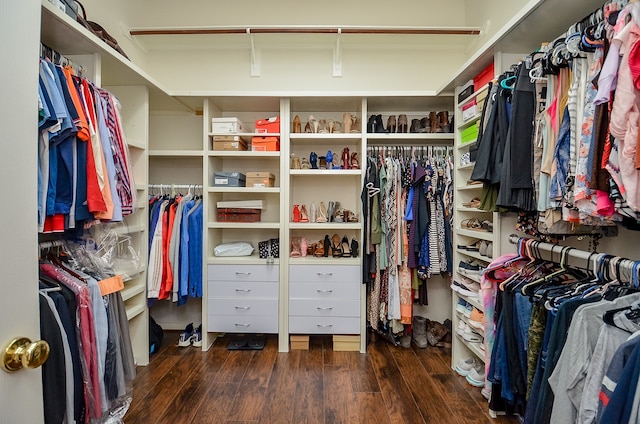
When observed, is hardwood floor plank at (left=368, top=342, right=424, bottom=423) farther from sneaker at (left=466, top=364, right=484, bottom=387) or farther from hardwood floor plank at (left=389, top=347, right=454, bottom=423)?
sneaker at (left=466, top=364, right=484, bottom=387)

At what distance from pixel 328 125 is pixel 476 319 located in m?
1.86

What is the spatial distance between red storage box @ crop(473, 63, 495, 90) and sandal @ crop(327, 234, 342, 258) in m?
1.57

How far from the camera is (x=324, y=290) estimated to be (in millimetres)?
2605

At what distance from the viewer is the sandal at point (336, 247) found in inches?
106

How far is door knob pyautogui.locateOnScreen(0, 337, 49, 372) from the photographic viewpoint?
578 mm

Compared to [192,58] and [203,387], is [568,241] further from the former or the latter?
[192,58]

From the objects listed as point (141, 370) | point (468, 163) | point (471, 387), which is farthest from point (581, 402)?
point (141, 370)

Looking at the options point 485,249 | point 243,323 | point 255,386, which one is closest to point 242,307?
point 243,323

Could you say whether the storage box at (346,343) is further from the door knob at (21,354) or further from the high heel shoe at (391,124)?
the door knob at (21,354)

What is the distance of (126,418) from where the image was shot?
180 centimetres

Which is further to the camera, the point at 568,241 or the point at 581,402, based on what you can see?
the point at 568,241

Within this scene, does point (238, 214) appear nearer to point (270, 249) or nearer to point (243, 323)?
point (270, 249)

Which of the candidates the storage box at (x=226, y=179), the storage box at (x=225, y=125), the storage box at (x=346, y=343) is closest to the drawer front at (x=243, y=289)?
the storage box at (x=346, y=343)

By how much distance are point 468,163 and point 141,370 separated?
9.10 ft
